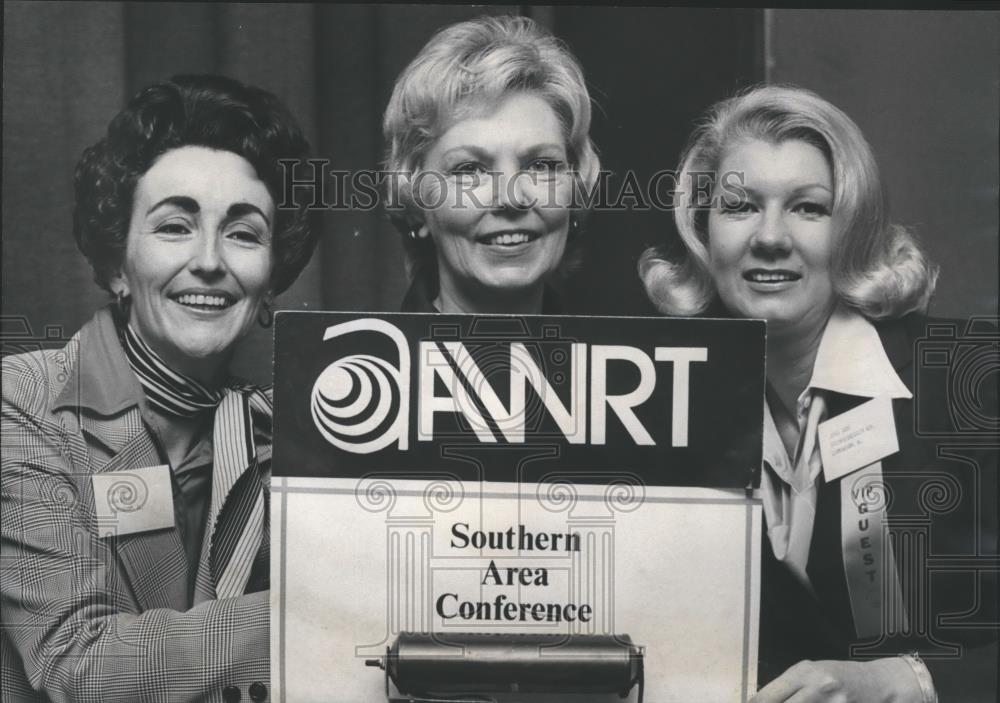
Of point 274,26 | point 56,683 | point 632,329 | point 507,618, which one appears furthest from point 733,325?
point 56,683

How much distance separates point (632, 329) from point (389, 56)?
37.9 inches

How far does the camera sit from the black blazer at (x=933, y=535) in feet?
9.55

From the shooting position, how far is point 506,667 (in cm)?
282

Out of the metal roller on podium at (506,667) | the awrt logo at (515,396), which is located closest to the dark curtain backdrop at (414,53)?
the awrt logo at (515,396)

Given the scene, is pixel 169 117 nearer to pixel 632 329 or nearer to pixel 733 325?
pixel 632 329

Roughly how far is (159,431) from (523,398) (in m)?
0.97

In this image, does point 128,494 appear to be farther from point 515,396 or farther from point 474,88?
point 474,88

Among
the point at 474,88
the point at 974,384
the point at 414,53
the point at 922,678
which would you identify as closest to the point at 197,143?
the point at 414,53

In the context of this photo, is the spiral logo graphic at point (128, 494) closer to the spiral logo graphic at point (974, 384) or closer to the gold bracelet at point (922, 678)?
the gold bracelet at point (922, 678)

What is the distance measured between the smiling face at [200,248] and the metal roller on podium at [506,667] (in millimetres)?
950

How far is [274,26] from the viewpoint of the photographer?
9.61 ft

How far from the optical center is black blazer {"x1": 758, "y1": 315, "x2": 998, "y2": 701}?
2910 mm

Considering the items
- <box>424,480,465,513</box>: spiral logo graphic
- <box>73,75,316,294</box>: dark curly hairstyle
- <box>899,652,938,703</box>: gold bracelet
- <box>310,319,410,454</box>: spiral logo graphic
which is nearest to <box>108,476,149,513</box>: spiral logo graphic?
<box>310,319,410,454</box>: spiral logo graphic

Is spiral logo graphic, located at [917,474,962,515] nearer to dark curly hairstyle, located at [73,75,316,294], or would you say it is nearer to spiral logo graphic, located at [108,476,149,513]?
dark curly hairstyle, located at [73,75,316,294]
